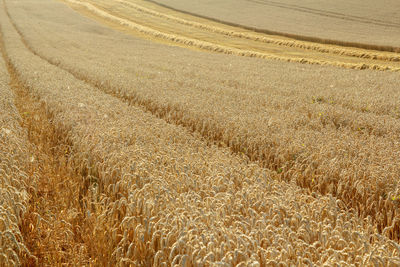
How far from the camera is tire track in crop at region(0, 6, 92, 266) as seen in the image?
3.64 metres

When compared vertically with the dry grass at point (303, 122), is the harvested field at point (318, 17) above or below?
above

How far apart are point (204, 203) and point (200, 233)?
0.62m

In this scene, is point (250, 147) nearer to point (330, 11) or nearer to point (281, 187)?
point (281, 187)

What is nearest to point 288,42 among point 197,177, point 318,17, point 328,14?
point 318,17

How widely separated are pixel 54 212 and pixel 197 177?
200 centimetres

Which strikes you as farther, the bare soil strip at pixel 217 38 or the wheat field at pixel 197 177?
the bare soil strip at pixel 217 38

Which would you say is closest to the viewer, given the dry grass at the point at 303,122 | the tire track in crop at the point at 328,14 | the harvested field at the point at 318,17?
the dry grass at the point at 303,122

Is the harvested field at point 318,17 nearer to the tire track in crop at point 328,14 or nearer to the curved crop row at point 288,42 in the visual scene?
the tire track in crop at point 328,14

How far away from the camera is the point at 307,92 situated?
42.0 feet

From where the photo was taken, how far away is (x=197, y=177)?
4680 millimetres

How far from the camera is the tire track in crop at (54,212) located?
143 inches

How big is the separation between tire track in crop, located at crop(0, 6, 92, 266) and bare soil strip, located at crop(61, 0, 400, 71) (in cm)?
2298

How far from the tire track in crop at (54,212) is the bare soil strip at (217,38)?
2298cm

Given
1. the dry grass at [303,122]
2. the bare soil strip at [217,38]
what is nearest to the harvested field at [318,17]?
the bare soil strip at [217,38]
